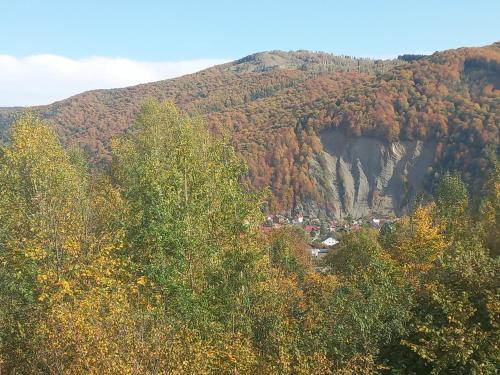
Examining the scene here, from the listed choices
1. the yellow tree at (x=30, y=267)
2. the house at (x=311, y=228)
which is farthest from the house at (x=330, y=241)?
the yellow tree at (x=30, y=267)

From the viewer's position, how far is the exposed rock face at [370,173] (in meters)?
165

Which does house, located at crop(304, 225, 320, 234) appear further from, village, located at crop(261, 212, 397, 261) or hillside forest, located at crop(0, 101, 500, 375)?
hillside forest, located at crop(0, 101, 500, 375)

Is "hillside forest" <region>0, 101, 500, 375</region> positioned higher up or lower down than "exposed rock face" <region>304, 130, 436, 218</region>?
higher up

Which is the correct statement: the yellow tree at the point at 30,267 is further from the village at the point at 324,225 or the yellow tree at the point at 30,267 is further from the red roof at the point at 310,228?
the red roof at the point at 310,228

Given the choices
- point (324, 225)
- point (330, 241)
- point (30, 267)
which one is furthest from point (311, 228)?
point (30, 267)

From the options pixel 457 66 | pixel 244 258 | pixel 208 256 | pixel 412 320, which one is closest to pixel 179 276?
pixel 208 256

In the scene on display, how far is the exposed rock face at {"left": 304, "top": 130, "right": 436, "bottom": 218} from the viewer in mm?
164625

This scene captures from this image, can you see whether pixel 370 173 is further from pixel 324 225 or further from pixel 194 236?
pixel 194 236

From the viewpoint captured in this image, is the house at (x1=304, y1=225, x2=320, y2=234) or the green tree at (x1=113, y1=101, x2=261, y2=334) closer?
the green tree at (x1=113, y1=101, x2=261, y2=334)

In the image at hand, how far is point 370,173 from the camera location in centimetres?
17362

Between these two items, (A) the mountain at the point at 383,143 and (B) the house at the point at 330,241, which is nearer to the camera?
(B) the house at the point at 330,241

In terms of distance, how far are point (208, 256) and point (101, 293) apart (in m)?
6.85

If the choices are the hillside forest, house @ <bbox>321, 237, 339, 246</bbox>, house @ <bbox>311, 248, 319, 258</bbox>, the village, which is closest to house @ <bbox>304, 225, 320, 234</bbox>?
the village

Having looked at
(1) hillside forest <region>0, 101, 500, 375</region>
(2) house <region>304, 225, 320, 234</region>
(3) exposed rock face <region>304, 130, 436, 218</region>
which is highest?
(1) hillside forest <region>0, 101, 500, 375</region>
